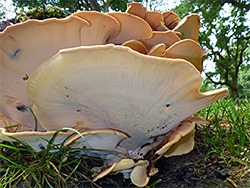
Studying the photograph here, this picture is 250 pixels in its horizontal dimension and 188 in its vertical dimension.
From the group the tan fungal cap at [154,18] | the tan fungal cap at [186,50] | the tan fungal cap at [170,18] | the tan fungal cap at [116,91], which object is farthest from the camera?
the tan fungal cap at [170,18]

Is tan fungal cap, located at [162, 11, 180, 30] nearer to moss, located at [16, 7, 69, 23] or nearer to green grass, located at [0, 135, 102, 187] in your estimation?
moss, located at [16, 7, 69, 23]

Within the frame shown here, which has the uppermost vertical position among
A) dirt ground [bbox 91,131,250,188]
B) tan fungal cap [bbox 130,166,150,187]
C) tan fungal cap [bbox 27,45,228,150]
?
tan fungal cap [bbox 27,45,228,150]

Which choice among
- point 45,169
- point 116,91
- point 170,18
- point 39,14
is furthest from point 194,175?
point 39,14

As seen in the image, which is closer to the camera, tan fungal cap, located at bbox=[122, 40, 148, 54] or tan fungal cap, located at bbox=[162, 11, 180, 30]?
tan fungal cap, located at bbox=[122, 40, 148, 54]

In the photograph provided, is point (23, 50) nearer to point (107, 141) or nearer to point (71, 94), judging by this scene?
point (71, 94)

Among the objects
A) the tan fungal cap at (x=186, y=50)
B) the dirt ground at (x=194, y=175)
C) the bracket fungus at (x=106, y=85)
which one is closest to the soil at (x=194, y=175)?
the dirt ground at (x=194, y=175)

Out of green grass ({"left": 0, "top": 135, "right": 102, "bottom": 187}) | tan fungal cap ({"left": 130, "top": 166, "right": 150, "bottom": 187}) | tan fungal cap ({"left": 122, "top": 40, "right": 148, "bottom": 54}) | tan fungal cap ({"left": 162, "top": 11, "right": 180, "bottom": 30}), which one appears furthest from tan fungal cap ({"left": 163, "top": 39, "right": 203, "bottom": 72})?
green grass ({"left": 0, "top": 135, "right": 102, "bottom": 187})

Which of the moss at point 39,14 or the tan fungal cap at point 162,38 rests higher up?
the moss at point 39,14

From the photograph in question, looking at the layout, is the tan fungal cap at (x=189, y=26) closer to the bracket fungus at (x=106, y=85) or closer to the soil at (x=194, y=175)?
the bracket fungus at (x=106, y=85)
